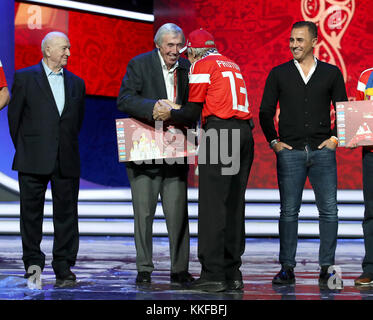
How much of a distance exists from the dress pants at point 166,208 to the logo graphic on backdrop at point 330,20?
339cm

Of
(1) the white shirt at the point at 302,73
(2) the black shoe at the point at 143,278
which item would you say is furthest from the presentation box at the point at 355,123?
(2) the black shoe at the point at 143,278

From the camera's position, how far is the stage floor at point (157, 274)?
322 centimetres

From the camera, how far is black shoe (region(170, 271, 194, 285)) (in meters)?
3.69

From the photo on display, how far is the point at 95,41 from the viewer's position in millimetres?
8930

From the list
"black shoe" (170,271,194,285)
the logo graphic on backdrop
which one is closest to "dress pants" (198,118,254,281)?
"black shoe" (170,271,194,285)

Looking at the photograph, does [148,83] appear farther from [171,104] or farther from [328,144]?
[328,144]

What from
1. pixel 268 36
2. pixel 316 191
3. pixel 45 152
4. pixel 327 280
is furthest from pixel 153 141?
pixel 268 36

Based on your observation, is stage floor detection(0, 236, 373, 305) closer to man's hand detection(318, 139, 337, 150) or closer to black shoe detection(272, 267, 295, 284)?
black shoe detection(272, 267, 295, 284)

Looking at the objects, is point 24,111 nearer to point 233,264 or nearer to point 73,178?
point 73,178

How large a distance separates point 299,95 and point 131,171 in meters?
1.09

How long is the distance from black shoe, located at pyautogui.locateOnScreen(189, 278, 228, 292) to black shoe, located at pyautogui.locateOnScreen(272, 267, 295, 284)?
1.30 ft

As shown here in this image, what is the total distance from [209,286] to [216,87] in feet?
3.46

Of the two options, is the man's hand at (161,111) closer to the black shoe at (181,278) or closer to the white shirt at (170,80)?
the white shirt at (170,80)
